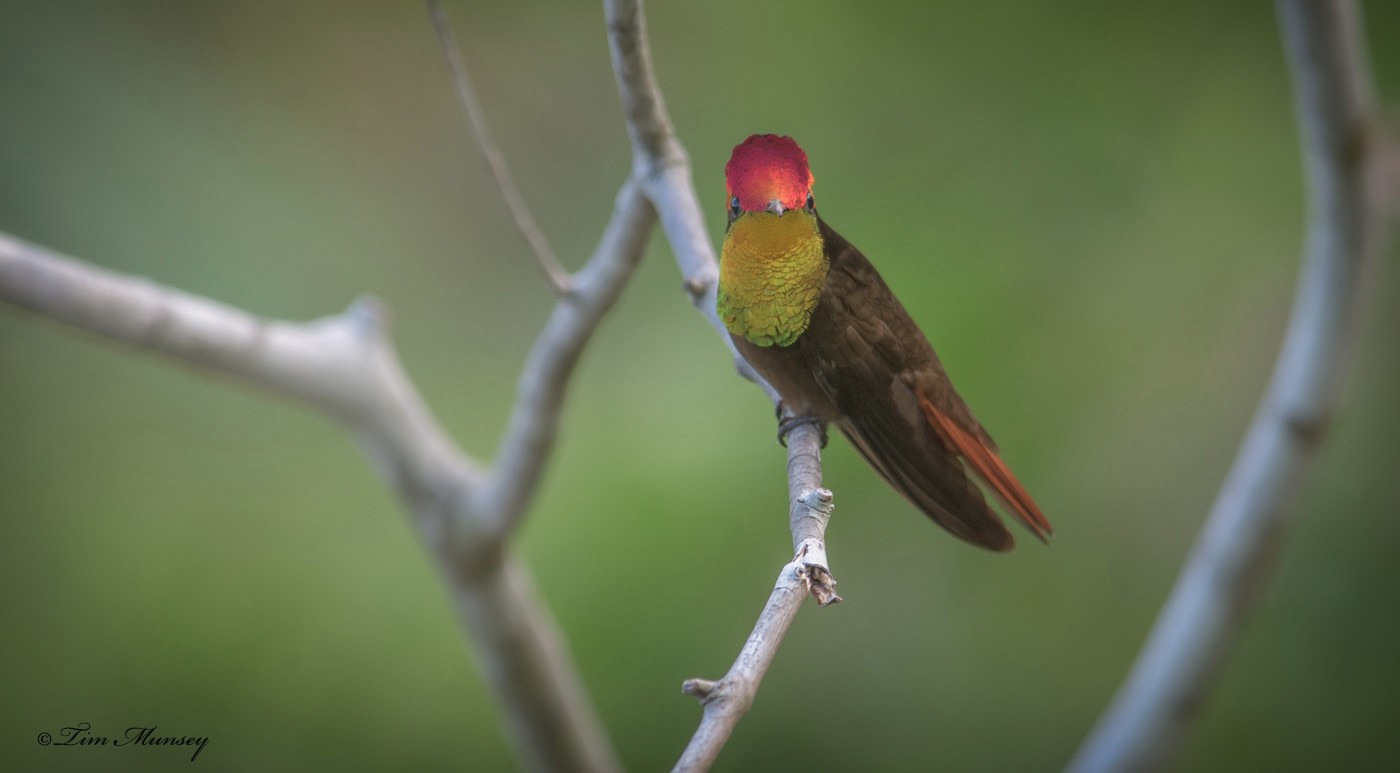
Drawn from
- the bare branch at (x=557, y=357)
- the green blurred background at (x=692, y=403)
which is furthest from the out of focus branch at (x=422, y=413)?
the green blurred background at (x=692, y=403)

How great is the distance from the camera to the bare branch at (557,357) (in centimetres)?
160

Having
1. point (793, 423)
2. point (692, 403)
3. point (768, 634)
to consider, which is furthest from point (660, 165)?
point (692, 403)

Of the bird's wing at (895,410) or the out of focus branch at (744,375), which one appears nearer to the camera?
the out of focus branch at (744,375)

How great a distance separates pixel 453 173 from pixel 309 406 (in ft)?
4.22

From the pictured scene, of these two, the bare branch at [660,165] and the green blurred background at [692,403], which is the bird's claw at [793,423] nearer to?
the bare branch at [660,165]

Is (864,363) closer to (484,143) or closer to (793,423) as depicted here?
(793,423)

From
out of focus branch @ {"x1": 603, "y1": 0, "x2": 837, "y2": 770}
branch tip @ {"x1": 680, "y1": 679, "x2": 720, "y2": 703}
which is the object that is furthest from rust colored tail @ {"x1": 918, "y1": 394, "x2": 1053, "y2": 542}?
branch tip @ {"x1": 680, "y1": 679, "x2": 720, "y2": 703}

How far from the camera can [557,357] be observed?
173cm

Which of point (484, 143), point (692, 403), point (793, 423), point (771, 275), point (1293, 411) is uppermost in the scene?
point (484, 143)

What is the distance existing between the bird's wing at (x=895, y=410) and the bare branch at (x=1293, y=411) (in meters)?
0.58

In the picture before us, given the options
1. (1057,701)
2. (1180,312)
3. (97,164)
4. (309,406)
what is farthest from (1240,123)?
(97,164)

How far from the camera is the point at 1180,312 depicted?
2.46m

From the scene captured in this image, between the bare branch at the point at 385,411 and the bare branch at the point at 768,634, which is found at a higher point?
the bare branch at the point at 385,411

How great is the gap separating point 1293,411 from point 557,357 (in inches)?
42.3
